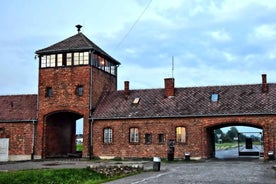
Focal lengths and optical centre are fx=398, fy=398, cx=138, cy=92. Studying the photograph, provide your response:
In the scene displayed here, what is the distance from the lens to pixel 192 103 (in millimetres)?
32812

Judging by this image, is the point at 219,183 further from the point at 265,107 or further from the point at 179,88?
the point at 179,88

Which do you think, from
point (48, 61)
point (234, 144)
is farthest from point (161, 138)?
point (234, 144)

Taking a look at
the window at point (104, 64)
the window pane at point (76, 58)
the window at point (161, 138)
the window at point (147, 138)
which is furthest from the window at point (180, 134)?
the window pane at point (76, 58)

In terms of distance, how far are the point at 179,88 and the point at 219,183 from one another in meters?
21.2

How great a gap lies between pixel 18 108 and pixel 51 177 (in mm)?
19297

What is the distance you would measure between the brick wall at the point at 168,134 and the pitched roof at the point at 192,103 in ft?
1.66

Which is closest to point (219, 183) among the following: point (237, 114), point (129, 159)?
point (237, 114)

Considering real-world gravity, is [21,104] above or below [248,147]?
above

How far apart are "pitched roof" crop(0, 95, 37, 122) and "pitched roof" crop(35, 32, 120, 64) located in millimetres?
5085

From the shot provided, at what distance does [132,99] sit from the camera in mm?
35594

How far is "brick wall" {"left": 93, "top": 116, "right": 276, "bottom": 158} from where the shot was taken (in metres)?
30.1

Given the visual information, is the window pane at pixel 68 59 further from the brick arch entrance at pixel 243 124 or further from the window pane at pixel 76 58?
the brick arch entrance at pixel 243 124

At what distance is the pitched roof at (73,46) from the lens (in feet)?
115

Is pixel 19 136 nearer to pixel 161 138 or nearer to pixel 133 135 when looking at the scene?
pixel 133 135
